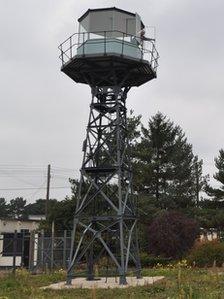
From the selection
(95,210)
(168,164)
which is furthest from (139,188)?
(95,210)

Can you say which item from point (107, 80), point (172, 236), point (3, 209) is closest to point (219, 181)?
point (172, 236)

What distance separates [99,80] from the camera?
2172 centimetres

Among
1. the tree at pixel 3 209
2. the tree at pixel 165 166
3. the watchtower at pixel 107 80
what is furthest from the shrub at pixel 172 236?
the tree at pixel 3 209

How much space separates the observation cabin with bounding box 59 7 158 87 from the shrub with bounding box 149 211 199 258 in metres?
12.9

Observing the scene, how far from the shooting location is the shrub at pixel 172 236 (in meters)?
31.7

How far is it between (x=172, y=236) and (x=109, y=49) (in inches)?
581

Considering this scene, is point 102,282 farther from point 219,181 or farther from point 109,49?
point 219,181

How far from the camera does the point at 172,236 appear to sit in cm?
3158

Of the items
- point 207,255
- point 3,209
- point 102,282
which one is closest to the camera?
point 102,282

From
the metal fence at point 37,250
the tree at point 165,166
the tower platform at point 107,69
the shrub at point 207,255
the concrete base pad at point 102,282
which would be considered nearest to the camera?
the concrete base pad at point 102,282

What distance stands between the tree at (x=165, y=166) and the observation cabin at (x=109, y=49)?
26.4 meters

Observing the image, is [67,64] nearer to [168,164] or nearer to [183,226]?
[183,226]

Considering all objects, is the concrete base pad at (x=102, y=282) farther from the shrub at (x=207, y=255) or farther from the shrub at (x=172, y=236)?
the shrub at (x=172, y=236)

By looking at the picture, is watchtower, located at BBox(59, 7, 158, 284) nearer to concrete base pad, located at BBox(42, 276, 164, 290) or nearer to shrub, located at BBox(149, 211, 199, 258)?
concrete base pad, located at BBox(42, 276, 164, 290)
